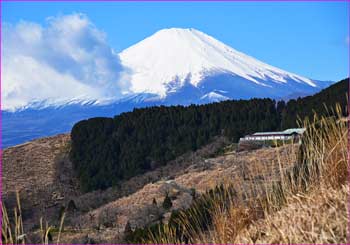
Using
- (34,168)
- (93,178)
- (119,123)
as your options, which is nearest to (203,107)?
(119,123)

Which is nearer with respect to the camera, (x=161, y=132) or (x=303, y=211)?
(x=303, y=211)

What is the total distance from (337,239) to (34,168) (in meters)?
45.6

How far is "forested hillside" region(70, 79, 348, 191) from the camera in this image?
44.3m

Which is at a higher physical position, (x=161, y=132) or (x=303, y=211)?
(x=161, y=132)

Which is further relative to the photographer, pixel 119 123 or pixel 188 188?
pixel 119 123

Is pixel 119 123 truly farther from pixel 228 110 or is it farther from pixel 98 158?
pixel 228 110

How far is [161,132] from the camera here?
47.8 metres

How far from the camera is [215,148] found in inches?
1676

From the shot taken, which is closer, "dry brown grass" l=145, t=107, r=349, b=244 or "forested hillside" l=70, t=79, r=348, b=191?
"dry brown grass" l=145, t=107, r=349, b=244

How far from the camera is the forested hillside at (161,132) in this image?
44.3 m

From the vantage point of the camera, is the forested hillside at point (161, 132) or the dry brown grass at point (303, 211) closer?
the dry brown grass at point (303, 211)

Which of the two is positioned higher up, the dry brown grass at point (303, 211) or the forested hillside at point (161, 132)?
the forested hillside at point (161, 132)

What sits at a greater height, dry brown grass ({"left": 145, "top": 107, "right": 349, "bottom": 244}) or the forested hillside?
the forested hillside

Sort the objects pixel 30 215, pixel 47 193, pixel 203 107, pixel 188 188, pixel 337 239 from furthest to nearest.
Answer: pixel 203 107
pixel 47 193
pixel 30 215
pixel 188 188
pixel 337 239
